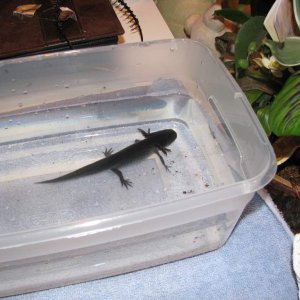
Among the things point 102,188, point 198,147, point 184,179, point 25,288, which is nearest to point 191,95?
point 198,147

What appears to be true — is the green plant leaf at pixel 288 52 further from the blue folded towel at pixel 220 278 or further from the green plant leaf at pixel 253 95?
the blue folded towel at pixel 220 278

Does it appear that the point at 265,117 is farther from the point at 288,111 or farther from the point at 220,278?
the point at 220,278

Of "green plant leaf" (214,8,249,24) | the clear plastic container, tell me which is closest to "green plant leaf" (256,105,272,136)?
the clear plastic container

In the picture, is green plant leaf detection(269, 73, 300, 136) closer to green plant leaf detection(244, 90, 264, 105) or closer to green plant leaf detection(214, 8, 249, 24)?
green plant leaf detection(244, 90, 264, 105)

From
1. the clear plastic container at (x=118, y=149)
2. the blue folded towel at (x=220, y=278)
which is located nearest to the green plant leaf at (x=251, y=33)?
the clear plastic container at (x=118, y=149)

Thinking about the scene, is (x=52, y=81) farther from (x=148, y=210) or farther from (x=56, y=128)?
(x=148, y=210)

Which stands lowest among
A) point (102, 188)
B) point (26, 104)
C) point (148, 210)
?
point (102, 188)
